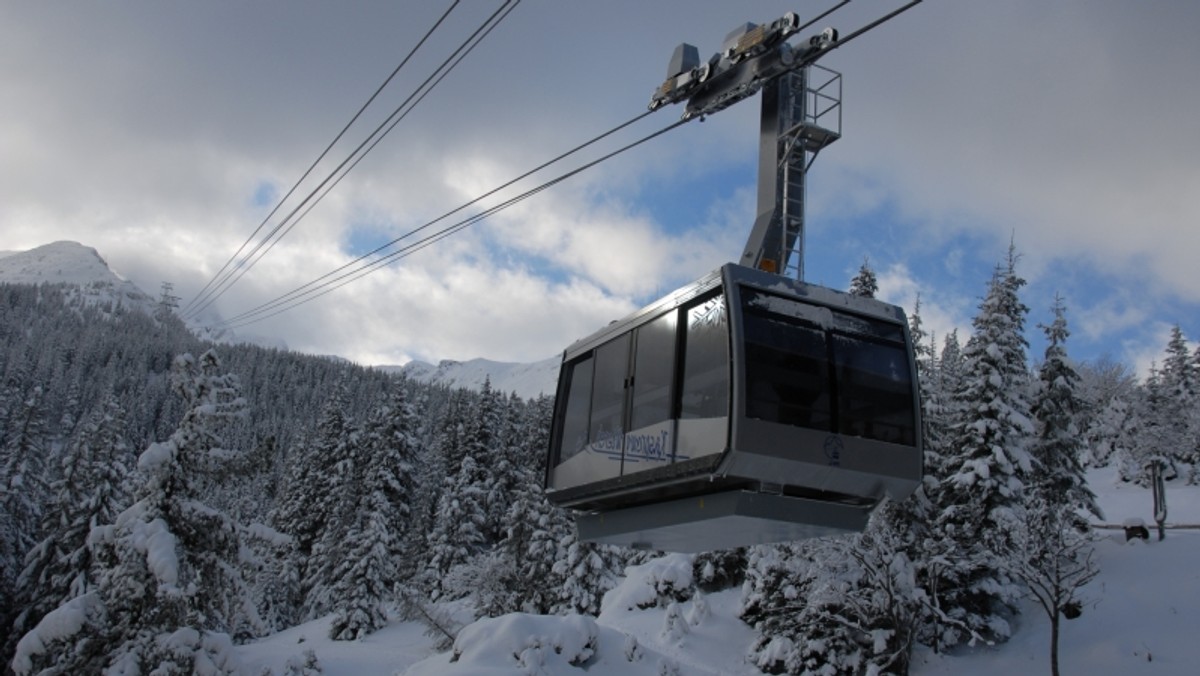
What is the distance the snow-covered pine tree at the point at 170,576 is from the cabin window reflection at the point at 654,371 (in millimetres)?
10721

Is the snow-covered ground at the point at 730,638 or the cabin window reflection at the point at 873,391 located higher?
the cabin window reflection at the point at 873,391

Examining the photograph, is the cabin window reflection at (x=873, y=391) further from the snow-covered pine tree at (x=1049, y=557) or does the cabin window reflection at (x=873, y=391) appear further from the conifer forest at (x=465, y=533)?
the snow-covered pine tree at (x=1049, y=557)

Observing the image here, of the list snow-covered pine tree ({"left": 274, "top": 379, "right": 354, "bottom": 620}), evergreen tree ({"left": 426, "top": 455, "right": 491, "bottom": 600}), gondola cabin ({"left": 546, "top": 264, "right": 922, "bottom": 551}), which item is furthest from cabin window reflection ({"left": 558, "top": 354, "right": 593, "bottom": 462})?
snow-covered pine tree ({"left": 274, "top": 379, "right": 354, "bottom": 620})

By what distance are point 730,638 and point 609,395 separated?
83.4ft

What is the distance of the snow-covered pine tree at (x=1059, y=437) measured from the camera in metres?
36.5

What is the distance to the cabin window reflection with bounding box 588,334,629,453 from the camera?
42.5 ft

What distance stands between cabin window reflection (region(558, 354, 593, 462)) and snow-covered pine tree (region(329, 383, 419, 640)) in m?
37.4

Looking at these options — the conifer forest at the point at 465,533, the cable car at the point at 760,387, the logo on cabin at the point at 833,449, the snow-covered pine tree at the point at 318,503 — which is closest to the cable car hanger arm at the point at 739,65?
the cable car at the point at 760,387

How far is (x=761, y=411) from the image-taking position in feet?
34.6

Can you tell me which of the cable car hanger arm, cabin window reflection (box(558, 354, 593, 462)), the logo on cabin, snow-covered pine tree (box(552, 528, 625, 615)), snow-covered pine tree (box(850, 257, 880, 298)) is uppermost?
snow-covered pine tree (box(850, 257, 880, 298))

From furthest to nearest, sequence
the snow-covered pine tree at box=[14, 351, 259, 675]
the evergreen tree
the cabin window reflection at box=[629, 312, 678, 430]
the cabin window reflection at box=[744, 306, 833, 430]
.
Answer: the evergreen tree → the snow-covered pine tree at box=[14, 351, 259, 675] → the cabin window reflection at box=[629, 312, 678, 430] → the cabin window reflection at box=[744, 306, 833, 430]

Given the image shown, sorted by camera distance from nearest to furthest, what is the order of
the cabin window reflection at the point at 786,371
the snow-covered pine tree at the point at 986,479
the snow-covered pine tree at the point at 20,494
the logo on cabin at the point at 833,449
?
1. the cabin window reflection at the point at 786,371
2. the logo on cabin at the point at 833,449
3. the snow-covered pine tree at the point at 986,479
4. the snow-covered pine tree at the point at 20,494

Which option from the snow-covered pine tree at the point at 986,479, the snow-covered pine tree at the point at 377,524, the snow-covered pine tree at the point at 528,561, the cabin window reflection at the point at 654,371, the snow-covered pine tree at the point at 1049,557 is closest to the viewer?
the cabin window reflection at the point at 654,371

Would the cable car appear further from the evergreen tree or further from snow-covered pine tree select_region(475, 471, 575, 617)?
the evergreen tree
